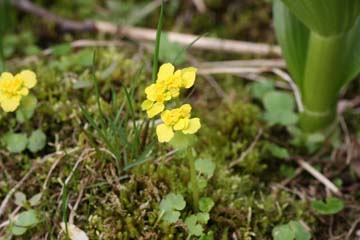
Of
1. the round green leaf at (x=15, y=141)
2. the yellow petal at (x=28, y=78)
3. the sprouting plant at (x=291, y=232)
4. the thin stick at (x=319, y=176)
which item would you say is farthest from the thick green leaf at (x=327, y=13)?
the round green leaf at (x=15, y=141)

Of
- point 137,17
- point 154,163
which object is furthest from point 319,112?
point 137,17

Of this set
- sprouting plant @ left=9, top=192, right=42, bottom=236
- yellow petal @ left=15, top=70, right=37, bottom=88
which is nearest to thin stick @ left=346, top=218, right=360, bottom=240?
sprouting plant @ left=9, top=192, right=42, bottom=236

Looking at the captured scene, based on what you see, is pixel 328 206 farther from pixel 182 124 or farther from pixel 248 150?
pixel 182 124

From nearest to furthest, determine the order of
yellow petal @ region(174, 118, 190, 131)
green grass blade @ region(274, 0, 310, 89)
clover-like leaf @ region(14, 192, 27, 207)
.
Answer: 1. yellow petal @ region(174, 118, 190, 131)
2. clover-like leaf @ region(14, 192, 27, 207)
3. green grass blade @ region(274, 0, 310, 89)

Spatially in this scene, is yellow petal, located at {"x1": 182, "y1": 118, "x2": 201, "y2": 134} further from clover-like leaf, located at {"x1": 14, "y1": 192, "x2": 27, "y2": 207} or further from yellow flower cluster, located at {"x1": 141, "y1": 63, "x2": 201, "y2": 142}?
clover-like leaf, located at {"x1": 14, "y1": 192, "x2": 27, "y2": 207}

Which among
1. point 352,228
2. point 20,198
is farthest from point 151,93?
point 352,228

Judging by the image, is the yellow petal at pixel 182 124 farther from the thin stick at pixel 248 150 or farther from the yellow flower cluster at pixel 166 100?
the thin stick at pixel 248 150

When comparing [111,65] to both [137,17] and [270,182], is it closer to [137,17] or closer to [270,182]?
[137,17]
